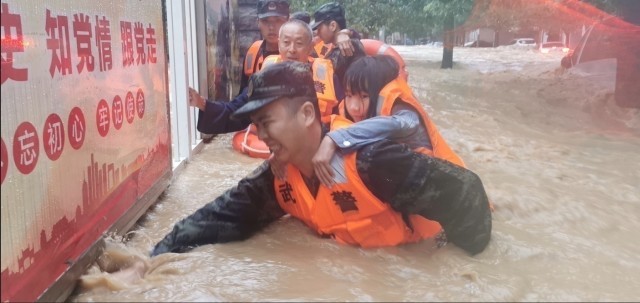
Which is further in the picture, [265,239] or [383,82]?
[383,82]

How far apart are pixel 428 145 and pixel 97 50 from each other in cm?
187

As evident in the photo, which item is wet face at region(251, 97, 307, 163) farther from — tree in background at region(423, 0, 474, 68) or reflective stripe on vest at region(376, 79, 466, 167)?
tree in background at region(423, 0, 474, 68)

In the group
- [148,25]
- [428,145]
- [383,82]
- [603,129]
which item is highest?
[148,25]

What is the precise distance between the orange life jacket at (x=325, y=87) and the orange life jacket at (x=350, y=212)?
171 cm

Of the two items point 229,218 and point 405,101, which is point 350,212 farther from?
point 405,101

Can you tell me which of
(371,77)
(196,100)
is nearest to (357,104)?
(371,77)

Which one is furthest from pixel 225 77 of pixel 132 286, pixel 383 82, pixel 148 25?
pixel 132 286

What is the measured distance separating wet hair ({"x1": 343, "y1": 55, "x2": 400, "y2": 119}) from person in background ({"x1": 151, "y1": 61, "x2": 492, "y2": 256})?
663 mm

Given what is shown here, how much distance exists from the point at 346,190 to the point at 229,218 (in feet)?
2.35

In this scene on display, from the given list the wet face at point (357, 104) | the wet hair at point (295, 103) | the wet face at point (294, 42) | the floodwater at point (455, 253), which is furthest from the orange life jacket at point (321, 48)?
the wet hair at point (295, 103)

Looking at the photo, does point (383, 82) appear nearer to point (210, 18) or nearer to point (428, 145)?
point (428, 145)

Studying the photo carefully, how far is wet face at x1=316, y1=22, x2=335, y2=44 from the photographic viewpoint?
238 inches

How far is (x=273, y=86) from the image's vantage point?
2697mm

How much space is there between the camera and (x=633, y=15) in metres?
10.4
